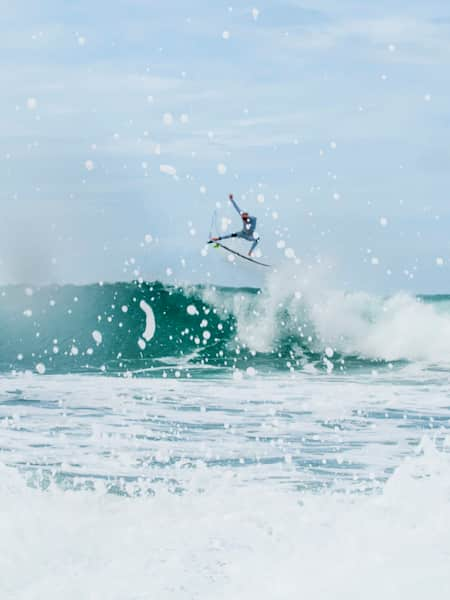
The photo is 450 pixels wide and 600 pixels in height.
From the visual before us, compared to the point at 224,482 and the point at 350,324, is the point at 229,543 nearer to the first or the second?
the point at 224,482

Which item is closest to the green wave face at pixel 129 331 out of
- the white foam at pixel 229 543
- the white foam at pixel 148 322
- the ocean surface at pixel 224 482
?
the white foam at pixel 148 322

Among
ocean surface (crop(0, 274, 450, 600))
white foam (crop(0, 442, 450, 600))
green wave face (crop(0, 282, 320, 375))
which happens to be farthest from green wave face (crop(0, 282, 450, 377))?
white foam (crop(0, 442, 450, 600))

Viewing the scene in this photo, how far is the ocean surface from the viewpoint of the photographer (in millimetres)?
7145

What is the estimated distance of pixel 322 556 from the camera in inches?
295

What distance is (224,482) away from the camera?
32.8 ft

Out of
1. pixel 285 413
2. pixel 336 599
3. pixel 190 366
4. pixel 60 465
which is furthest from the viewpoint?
pixel 190 366

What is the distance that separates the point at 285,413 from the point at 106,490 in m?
5.50

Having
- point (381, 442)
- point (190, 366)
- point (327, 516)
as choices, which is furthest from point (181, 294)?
point (327, 516)

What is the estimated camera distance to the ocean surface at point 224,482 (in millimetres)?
7145

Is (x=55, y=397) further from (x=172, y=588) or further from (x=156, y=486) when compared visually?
(x=172, y=588)

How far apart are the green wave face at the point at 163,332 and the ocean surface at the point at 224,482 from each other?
118cm

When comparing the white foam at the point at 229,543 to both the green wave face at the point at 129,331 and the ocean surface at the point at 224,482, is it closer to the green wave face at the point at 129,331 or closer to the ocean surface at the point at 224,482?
the ocean surface at the point at 224,482

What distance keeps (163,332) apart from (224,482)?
21476mm

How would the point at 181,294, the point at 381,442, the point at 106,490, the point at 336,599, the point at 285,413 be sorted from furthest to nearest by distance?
the point at 181,294
the point at 285,413
the point at 381,442
the point at 106,490
the point at 336,599
